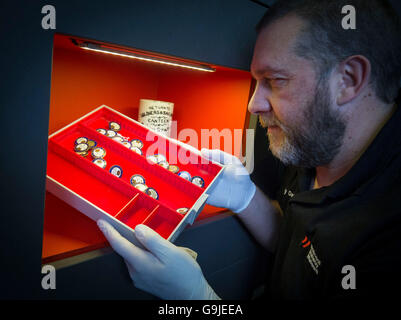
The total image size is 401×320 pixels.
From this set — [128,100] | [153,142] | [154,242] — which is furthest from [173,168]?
[128,100]

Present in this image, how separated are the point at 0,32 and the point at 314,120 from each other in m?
0.79

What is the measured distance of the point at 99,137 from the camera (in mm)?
894

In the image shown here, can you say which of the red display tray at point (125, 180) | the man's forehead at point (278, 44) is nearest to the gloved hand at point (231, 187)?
the red display tray at point (125, 180)

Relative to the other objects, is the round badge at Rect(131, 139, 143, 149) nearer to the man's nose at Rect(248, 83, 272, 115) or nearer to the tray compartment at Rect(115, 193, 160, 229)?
the tray compartment at Rect(115, 193, 160, 229)

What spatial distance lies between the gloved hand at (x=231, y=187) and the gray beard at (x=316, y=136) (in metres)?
0.23

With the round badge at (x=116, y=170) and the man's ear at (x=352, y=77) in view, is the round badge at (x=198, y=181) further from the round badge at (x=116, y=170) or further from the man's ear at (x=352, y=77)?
the man's ear at (x=352, y=77)

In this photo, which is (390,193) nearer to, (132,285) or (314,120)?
(314,120)

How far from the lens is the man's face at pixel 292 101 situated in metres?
0.71

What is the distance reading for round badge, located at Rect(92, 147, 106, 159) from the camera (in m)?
0.84

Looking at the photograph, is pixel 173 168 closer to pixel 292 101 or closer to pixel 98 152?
pixel 98 152

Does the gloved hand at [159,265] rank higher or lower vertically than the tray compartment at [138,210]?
lower

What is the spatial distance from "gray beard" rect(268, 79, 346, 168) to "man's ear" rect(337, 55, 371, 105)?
45 mm

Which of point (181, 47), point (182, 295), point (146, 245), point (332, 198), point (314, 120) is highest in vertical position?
point (181, 47)
